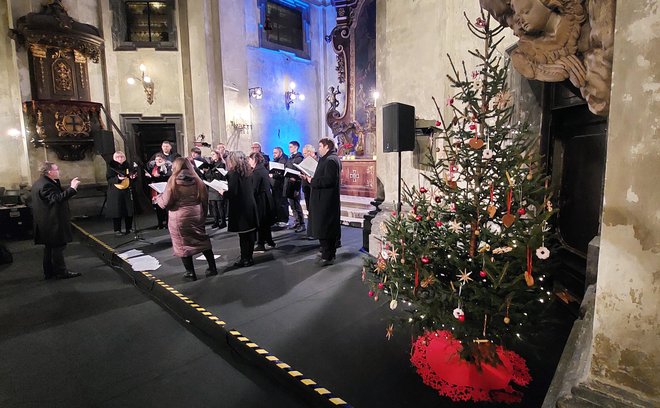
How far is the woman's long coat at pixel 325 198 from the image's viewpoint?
5.40 metres

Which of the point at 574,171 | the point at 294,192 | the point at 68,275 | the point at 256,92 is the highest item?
the point at 256,92

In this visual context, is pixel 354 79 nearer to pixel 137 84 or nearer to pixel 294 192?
pixel 294 192

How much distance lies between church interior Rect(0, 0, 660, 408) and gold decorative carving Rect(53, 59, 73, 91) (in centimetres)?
3

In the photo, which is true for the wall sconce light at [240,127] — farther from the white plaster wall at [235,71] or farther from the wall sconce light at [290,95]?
the wall sconce light at [290,95]

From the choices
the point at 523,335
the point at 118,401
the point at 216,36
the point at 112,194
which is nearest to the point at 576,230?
the point at 523,335

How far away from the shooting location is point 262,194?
239 inches

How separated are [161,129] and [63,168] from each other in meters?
2.78

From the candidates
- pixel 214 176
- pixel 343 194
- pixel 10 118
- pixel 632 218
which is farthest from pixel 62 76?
pixel 632 218

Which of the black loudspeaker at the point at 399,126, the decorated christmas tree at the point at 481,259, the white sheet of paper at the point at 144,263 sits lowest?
the white sheet of paper at the point at 144,263

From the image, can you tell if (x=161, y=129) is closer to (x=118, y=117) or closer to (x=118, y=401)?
(x=118, y=117)

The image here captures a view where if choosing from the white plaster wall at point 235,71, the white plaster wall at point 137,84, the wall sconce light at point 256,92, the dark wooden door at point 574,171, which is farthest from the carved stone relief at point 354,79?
the dark wooden door at point 574,171

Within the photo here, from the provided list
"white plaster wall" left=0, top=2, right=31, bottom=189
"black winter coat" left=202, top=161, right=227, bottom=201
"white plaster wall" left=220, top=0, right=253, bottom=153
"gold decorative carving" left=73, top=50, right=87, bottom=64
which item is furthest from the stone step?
"white plaster wall" left=0, top=2, right=31, bottom=189

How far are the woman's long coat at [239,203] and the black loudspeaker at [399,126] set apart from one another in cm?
209

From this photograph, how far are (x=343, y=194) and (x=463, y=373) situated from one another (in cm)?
785
